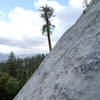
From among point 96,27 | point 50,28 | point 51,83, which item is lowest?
point 51,83

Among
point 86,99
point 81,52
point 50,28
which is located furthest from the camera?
point 50,28

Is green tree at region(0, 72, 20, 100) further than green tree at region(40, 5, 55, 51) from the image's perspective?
Yes

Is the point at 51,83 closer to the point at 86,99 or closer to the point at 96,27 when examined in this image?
the point at 86,99

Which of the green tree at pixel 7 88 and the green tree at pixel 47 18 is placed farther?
the green tree at pixel 7 88

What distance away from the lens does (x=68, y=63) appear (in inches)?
94.6

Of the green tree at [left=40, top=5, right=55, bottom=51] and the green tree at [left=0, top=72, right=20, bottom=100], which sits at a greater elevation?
the green tree at [left=40, top=5, right=55, bottom=51]

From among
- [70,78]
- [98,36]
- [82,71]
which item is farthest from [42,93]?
[98,36]

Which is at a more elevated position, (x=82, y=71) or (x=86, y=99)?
(x=82, y=71)

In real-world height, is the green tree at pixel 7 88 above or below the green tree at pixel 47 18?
below

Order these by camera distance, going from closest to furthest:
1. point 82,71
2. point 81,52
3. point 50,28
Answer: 1. point 82,71
2. point 81,52
3. point 50,28

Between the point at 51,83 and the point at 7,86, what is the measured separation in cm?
1841

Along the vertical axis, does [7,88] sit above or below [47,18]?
below

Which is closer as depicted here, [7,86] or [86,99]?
[86,99]

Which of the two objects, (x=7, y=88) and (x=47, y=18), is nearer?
(x=47, y=18)
